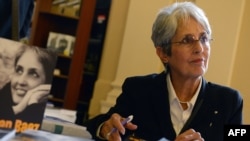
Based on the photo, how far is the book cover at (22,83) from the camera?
0.95 m

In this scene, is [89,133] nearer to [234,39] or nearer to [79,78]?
[234,39]

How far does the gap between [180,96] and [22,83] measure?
0.80 metres

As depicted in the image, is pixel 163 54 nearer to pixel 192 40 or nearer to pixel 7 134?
pixel 192 40

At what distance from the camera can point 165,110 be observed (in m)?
1.50

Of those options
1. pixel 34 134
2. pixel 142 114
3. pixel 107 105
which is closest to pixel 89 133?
pixel 142 114

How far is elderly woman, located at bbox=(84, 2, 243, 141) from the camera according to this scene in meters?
1.45

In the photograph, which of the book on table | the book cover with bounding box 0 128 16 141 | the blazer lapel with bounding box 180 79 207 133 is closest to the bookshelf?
the blazer lapel with bounding box 180 79 207 133

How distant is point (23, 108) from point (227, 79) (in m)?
1.36

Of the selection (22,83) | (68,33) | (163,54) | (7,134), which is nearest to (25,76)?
(22,83)

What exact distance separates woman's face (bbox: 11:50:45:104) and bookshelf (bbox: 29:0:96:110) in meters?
2.11

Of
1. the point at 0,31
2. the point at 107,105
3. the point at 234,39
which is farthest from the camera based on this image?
the point at 107,105

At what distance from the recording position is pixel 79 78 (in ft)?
10.2

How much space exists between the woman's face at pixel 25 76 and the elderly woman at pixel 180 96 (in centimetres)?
47

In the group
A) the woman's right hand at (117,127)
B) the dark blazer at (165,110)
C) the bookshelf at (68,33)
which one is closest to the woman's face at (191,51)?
the dark blazer at (165,110)
